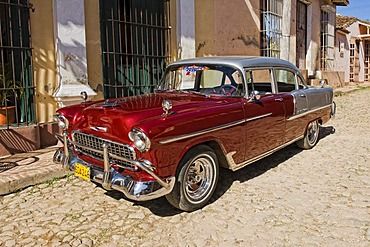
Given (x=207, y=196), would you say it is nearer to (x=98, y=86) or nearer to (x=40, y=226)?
(x=40, y=226)

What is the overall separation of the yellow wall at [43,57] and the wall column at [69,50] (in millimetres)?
116

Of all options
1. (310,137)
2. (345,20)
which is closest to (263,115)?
(310,137)

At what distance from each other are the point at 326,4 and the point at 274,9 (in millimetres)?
6087

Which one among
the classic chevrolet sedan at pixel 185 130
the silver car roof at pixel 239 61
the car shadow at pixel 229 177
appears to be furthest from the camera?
the silver car roof at pixel 239 61

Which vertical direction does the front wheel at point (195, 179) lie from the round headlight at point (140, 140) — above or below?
below

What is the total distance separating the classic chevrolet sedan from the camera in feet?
10.2

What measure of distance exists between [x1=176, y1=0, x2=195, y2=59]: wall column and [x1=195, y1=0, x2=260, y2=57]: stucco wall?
374 mm

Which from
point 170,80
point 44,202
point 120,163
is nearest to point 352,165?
point 170,80

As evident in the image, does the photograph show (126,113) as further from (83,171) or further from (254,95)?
(254,95)

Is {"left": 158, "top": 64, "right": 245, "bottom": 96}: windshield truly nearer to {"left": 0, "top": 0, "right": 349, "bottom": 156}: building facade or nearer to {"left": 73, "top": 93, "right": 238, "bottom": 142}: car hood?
{"left": 73, "top": 93, "right": 238, "bottom": 142}: car hood

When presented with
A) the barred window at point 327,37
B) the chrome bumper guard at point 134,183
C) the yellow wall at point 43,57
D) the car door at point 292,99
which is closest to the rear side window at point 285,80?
the car door at point 292,99

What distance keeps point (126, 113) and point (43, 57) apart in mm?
3124

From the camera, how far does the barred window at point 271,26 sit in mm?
11383

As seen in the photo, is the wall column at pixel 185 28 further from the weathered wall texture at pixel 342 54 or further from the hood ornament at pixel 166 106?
the weathered wall texture at pixel 342 54
